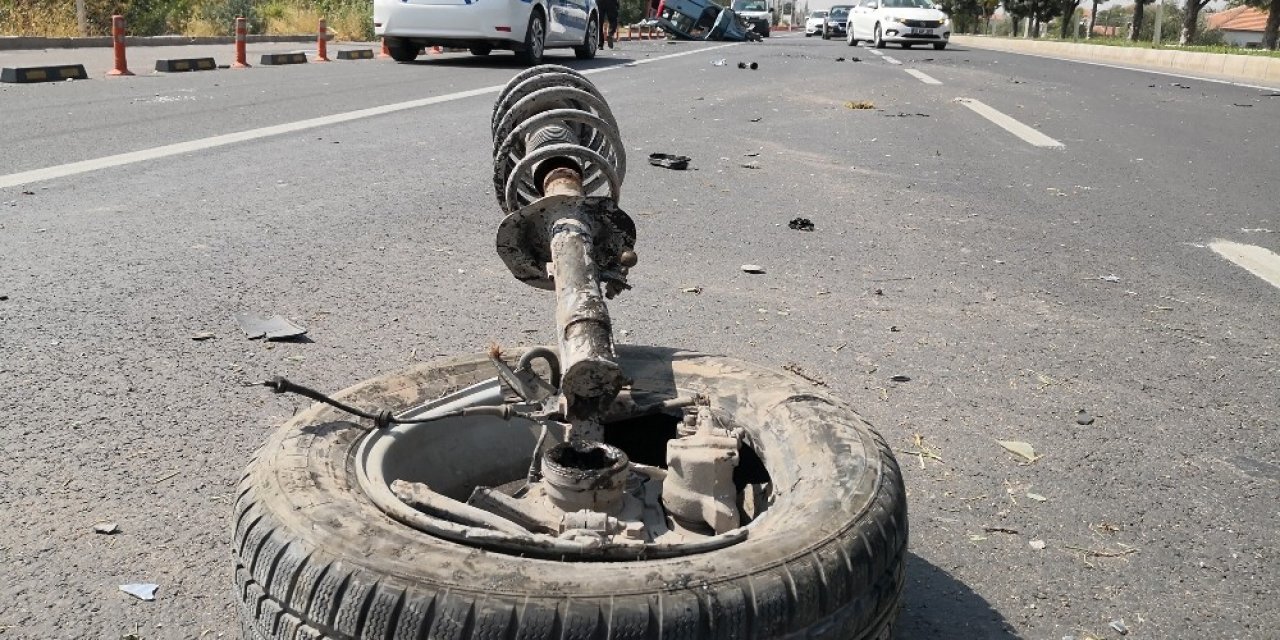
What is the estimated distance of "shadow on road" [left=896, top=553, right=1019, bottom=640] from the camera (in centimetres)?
223

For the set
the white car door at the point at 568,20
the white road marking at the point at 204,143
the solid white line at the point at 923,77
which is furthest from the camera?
the white car door at the point at 568,20

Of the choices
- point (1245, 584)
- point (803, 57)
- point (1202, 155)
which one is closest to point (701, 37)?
point (803, 57)

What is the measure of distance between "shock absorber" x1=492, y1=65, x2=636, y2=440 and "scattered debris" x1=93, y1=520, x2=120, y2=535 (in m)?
1.08

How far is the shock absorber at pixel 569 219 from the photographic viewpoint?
1.90 m

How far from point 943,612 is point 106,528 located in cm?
182

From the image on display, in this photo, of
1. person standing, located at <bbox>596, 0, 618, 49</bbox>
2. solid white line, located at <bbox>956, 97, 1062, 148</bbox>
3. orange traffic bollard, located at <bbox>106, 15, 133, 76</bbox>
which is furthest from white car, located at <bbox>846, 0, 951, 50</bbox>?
orange traffic bollard, located at <bbox>106, 15, 133, 76</bbox>

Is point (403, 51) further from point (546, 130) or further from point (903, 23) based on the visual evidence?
point (546, 130)

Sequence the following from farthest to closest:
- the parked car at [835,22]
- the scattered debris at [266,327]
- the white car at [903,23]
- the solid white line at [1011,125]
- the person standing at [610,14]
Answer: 1. the parked car at [835,22]
2. the white car at [903,23]
3. the person standing at [610,14]
4. the solid white line at [1011,125]
5. the scattered debris at [266,327]

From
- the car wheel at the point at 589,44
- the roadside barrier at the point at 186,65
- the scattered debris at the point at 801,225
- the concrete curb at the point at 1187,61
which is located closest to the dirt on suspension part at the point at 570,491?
the scattered debris at the point at 801,225

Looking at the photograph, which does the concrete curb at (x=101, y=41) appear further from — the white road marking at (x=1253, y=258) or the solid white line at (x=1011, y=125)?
the white road marking at (x=1253, y=258)

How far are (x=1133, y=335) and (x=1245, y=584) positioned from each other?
1.97 metres

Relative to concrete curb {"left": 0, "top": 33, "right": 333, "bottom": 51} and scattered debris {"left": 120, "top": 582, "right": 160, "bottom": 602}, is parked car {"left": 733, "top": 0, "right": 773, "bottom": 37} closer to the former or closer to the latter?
concrete curb {"left": 0, "top": 33, "right": 333, "bottom": 51}

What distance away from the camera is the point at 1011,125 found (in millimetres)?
11312

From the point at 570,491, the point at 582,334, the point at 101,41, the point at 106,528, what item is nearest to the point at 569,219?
the point at 582,334
